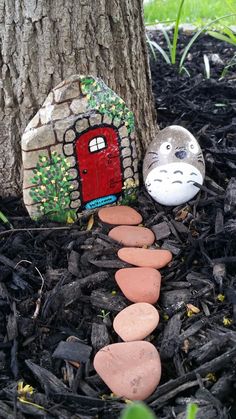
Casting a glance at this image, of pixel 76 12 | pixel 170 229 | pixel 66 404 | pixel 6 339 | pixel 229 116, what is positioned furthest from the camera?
pixel 229 116

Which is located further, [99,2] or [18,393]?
[99,2]

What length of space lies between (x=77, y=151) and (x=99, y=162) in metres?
0.09

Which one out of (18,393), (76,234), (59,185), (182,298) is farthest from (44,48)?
(18,393)

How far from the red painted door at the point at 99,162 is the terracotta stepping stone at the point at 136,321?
453 mm

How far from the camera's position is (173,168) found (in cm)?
174

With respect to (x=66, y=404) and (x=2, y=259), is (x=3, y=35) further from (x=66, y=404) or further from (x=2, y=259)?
(x=66, y=404)

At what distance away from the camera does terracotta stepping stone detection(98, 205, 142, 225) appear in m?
1.77

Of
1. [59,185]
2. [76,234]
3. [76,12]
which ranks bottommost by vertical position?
[76,234]

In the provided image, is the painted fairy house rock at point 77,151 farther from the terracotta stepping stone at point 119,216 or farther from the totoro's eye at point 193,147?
the totoro's eye at point 193,147

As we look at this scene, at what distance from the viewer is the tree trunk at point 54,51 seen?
1625 mm

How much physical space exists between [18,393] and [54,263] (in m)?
0.45

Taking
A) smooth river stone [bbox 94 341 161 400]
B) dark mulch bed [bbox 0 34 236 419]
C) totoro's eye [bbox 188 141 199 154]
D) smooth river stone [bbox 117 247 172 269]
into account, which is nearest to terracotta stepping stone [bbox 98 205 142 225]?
dark mulch bed [bbox 0 34 236 419]

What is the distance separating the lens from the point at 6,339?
4.76ft

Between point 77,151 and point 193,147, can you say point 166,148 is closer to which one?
point 193,147
